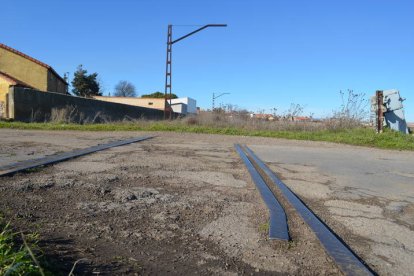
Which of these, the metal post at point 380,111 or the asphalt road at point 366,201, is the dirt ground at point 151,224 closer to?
the asphalt road at point 366,201

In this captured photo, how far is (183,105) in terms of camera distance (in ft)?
216

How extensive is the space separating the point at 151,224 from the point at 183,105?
63.3m

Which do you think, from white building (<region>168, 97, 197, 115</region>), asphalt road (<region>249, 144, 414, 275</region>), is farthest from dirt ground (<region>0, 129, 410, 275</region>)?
white building (<region>168, 97, 197, 115</region>)

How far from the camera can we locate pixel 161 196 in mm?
3939

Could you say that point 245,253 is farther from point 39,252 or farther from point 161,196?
point 161,196

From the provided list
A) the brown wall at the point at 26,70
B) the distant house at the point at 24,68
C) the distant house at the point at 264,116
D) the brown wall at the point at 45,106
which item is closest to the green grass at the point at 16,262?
the brown wall at the point at 45,106

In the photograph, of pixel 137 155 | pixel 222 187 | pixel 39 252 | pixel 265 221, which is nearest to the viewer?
pixel 39 252

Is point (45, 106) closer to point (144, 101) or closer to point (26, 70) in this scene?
point (26, 70)

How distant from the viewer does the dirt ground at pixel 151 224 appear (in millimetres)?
2318

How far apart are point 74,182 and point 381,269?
3212mm

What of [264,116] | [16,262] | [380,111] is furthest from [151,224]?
[264,116]

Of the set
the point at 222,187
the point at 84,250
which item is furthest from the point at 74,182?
the point at 84,250

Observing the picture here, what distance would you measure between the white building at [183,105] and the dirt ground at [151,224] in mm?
51615

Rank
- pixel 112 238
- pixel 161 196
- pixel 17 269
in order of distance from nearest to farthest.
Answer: pixel 17 269, pixel 112 238, pixel 161 196
